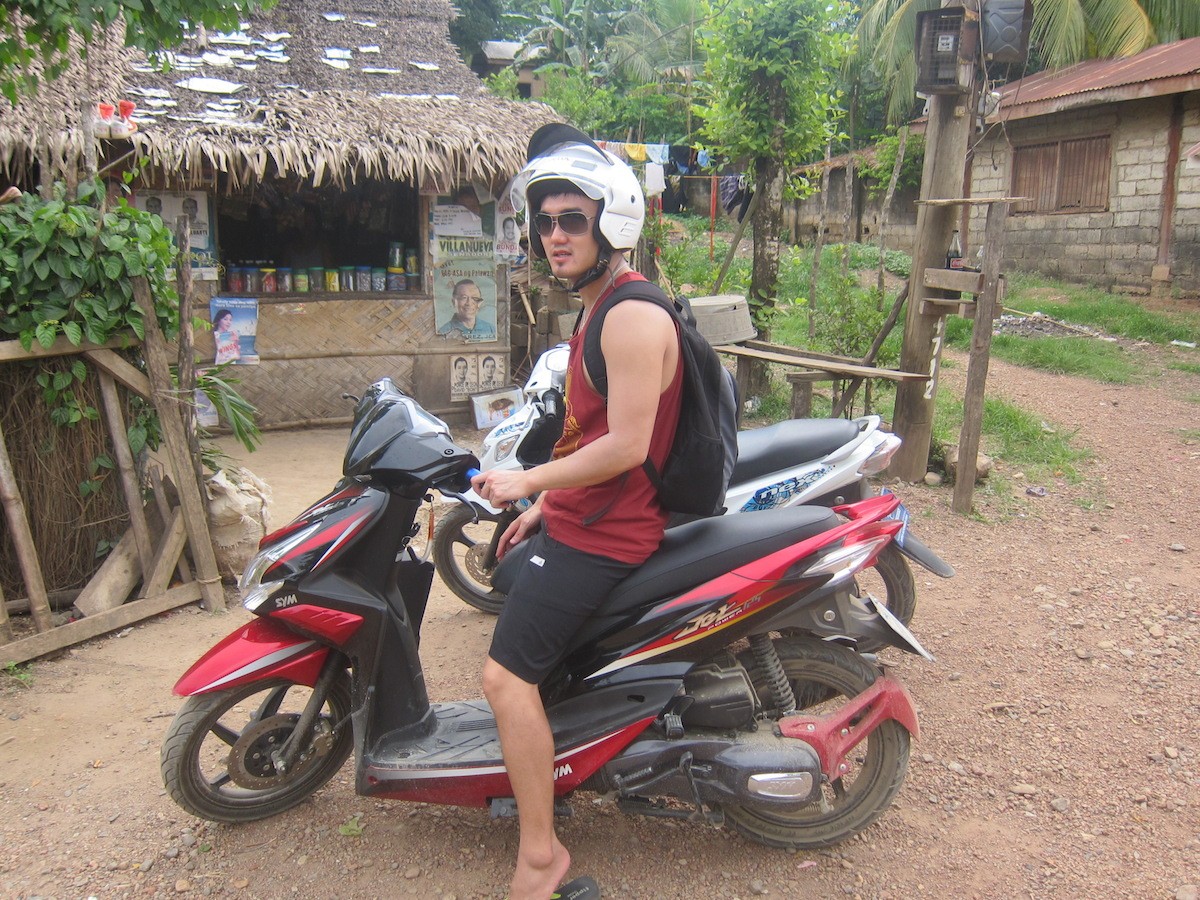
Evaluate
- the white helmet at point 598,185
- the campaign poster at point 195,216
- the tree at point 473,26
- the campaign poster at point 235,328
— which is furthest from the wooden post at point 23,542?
the tree at point 473,26

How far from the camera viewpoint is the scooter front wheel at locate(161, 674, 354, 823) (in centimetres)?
260

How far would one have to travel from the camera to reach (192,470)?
14.0 ft

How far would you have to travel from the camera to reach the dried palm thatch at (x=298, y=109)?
6391 mm

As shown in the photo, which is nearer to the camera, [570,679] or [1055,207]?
[570,679]

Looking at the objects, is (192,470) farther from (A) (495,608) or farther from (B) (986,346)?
(B) (986,346)

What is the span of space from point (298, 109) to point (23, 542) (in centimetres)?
428

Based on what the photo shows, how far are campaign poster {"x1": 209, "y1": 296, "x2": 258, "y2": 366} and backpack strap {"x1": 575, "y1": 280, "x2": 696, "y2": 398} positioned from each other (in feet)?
18.6

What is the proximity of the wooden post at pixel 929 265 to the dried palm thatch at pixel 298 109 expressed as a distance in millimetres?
3094

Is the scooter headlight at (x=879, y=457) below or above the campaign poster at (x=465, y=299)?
below

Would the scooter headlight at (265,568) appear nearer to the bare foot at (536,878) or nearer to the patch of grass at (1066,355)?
the bare foot at (536,878)

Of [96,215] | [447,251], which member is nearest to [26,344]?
[96,215]

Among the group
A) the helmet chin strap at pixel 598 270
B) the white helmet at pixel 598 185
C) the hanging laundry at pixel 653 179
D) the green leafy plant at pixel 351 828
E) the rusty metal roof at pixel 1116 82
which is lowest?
the green leafy plant at pixel 351 828

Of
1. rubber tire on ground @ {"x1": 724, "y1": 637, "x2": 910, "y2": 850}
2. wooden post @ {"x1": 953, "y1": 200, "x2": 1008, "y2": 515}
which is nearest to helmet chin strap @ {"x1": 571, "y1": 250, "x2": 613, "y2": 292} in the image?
rubber tire on ground @ {"x1": 724, "y1": 637, "x2": 910, "y2": 850}

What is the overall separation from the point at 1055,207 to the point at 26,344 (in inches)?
567
